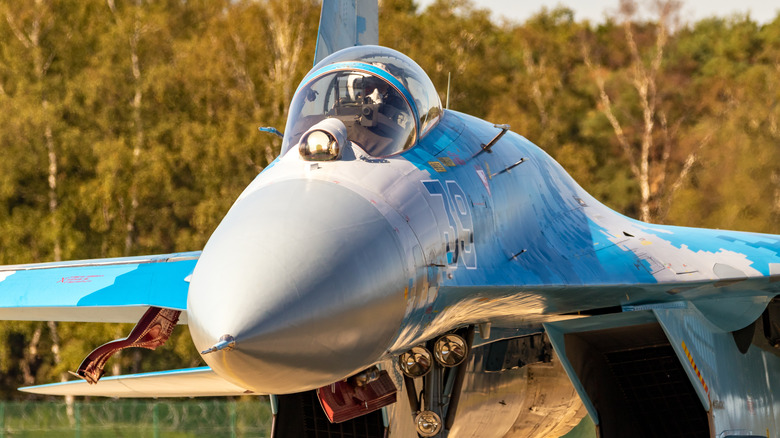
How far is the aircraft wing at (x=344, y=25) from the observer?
35.6ft

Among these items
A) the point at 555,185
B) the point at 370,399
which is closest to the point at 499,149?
the point at 555,185

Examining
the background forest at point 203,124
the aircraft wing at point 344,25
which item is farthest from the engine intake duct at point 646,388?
the background forest at point 203,124

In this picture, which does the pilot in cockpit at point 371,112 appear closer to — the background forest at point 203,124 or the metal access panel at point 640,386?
the metal access panel at point 640,386

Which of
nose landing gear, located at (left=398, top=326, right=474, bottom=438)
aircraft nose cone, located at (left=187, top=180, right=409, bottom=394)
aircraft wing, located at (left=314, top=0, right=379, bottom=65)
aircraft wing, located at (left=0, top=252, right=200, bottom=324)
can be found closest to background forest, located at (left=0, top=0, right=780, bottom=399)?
aircraft wing, located at (left=314, top=0, right=379, bottom=65)

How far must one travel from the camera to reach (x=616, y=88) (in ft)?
106

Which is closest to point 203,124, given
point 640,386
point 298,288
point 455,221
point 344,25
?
point 344,25

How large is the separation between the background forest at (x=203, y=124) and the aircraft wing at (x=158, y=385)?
Answer: 1687cm

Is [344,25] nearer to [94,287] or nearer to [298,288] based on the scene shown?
[94,287]

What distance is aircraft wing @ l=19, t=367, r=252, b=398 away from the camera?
25.8 feet

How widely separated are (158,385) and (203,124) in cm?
2160

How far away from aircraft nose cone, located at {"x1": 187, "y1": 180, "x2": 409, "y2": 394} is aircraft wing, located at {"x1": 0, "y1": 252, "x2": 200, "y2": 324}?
9.38 feet

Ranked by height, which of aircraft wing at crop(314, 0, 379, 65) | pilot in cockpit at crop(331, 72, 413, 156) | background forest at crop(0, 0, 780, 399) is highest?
background forest at crop(0, 0, 780, 399)

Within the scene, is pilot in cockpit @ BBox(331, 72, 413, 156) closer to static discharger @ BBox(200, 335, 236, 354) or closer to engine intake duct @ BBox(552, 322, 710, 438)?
static discharger @ BBox(200, 335, 236, 354)

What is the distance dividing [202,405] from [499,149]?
41.3 feet
